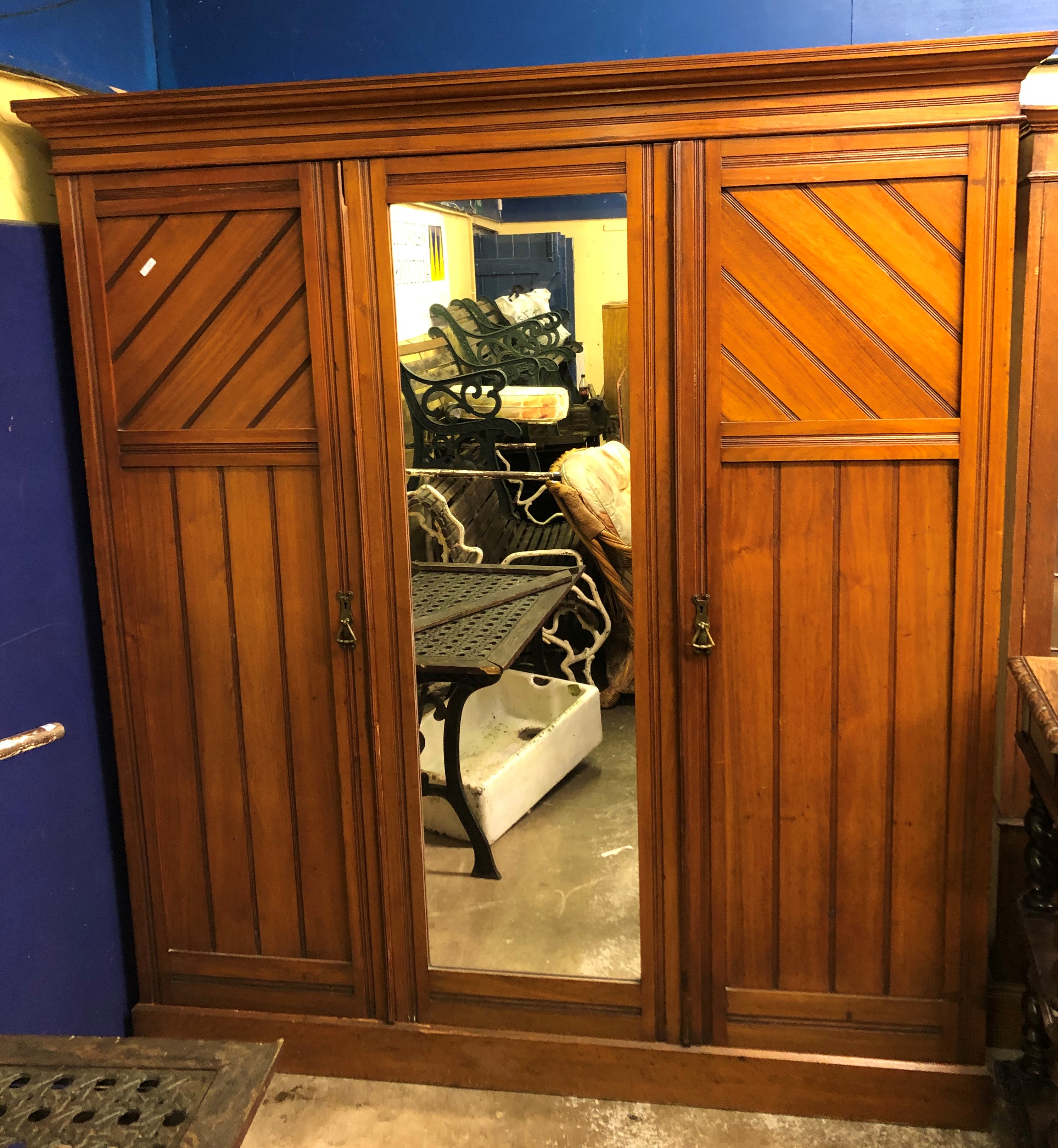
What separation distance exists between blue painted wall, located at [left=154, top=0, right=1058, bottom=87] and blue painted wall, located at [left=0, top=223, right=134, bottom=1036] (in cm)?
70

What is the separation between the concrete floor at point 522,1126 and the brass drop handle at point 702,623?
3.46ft

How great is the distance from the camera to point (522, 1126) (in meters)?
2.40

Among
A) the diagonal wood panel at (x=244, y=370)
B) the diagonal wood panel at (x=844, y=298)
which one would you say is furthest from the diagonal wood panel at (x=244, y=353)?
the diagonal wood panel at (x=844, y=298)

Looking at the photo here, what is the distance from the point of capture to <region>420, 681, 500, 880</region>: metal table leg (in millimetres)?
2396

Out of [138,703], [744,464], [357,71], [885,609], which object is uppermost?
[357,71]

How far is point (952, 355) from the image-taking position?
2.06 m

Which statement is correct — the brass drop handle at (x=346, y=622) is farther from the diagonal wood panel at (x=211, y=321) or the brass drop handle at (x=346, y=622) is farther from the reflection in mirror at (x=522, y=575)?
the diagonal wood panel at (x=211, y=321)

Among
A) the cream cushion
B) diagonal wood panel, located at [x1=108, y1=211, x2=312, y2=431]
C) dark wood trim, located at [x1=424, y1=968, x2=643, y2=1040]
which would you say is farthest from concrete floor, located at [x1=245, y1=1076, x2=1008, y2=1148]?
diagonal wood panel, located at [x1=108, y1=211, x2=312, y2=431]

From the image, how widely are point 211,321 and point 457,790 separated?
112 centimetres

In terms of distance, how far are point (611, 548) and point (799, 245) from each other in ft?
2.25

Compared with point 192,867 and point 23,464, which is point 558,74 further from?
point 192,867

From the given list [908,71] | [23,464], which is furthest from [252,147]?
[908,71]

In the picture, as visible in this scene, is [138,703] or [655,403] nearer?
[655,403]

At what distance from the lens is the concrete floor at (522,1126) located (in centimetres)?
234
